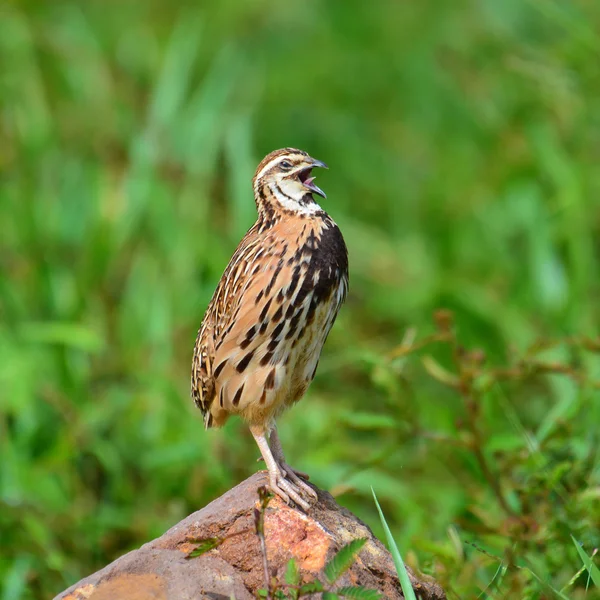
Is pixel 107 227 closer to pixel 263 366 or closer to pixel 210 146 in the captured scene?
pixel 210 146

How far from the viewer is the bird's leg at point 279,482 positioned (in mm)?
5215

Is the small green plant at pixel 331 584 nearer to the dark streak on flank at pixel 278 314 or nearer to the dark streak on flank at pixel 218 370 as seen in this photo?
the dark streak on flank at pixel 278 314

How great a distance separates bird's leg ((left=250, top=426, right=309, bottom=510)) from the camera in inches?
205

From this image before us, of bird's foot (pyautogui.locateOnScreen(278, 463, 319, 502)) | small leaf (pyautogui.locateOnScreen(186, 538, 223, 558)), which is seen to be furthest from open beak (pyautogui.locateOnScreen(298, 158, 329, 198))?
small leaf (pyautogui.locateOnScreen(186, 538, 223, 558))

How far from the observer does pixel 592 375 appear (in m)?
8.20

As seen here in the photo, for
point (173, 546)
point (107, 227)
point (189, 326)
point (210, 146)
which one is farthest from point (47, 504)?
point (210, 146)

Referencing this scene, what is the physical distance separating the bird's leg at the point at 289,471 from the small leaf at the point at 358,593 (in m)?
0.95

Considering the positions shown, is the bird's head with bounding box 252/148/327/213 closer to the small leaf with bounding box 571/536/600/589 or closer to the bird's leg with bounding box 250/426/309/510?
the bird's leg with bounding box 250/426/309/510

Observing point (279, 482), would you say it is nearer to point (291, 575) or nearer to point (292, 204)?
point (291, 575)

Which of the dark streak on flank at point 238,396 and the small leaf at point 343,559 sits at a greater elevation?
the small leaf at point 343,559

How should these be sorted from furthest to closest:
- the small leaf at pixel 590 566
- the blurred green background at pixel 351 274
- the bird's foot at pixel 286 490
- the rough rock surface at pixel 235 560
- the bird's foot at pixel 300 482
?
the blurred green background at pixel 351 274 → the bird's foot at pixel 300 482 → the bird's foot at pixel 286 490 → the small leaf at pixel 590 566 → the rough rock surface at pixel 235 560

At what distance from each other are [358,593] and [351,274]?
817 cm

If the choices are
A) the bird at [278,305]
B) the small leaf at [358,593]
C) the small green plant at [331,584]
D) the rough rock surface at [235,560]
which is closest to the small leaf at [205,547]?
the rough rock surface at [235,560]

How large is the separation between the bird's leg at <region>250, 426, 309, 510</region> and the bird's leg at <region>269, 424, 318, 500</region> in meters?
0.03
